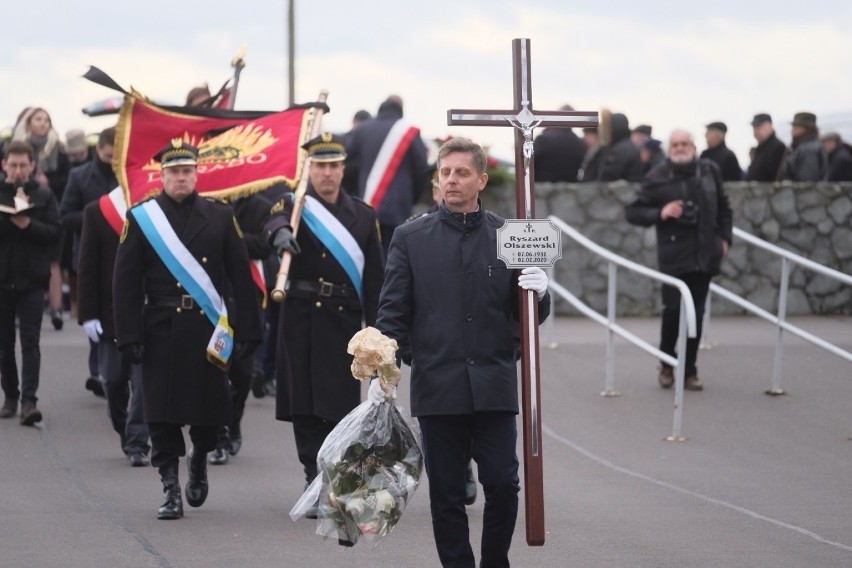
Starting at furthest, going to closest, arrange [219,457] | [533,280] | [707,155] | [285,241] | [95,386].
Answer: [707,155], [95,386], [219,457], [285,241], [533,280]

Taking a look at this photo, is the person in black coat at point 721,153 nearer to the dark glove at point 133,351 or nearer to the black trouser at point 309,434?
the black trouser at point 309,434

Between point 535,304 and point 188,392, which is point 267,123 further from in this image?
point 535,304

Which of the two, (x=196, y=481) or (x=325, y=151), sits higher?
(x=325, y=151)

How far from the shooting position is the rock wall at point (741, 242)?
17.7 meters

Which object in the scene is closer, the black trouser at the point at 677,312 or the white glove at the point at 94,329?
the white glove at the point at 94,329

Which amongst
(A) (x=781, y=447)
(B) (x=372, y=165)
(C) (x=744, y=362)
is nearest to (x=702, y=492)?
(A) (x=781, y=447)

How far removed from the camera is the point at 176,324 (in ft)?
29.7

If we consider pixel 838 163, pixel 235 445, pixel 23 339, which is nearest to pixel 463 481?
pixel 235 445

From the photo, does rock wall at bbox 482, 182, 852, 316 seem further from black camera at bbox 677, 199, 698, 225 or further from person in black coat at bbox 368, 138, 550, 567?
person in black coat at bbox 368, 138, 550, 567

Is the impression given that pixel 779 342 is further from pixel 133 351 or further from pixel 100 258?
pixel 133 351

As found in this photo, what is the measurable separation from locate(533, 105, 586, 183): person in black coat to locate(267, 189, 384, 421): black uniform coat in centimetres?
920

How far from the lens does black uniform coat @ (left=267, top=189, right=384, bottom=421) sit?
359 inches

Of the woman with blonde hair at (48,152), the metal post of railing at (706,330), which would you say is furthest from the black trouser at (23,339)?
the metal post of railing at (706,330)

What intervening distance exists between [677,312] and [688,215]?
0.76 m
